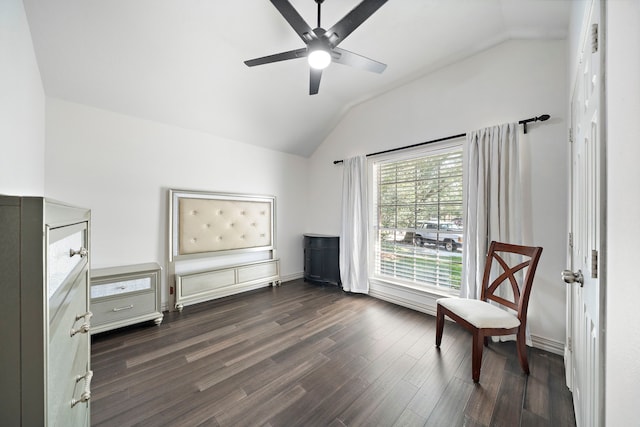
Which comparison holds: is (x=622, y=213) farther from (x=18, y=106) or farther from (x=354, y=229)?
(x=18, y=106)

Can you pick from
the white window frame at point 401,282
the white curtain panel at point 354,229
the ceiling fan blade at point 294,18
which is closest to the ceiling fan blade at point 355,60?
the ceiling fan blade at point 294,18

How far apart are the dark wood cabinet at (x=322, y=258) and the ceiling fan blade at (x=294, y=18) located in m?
2.71

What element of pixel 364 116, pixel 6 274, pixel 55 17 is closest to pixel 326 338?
pixel 6 274

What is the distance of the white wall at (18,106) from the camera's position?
4.26 feet

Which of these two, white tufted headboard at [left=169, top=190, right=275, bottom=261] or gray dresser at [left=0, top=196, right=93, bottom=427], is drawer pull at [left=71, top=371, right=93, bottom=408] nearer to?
gray dresser at [left=0, top=196, right=93, bottom=427]

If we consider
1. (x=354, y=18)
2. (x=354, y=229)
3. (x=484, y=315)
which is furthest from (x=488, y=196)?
(x=354, y=18)

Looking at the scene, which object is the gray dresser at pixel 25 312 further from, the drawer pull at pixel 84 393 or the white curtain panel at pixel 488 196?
the white curtain panel at pixel 488 196

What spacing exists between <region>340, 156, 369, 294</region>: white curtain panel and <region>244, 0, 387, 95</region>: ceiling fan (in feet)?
5.20

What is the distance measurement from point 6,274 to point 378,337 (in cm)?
243

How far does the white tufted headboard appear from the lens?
294 cm

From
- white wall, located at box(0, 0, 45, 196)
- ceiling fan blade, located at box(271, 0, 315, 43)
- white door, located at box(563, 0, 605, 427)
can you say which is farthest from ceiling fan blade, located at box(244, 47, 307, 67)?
white door, located at box(563, 0, 605, 427)

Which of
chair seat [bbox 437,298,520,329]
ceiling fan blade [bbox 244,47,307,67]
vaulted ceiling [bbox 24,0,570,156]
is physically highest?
vaulted ceiling [bbox 24,0,570,156]

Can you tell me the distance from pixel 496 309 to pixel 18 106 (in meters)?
3.66

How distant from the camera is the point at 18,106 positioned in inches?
60.1
